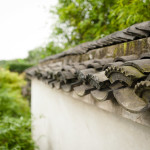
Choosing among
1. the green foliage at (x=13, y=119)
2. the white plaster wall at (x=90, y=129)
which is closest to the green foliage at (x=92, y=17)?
the white plaster wall at (x=90, y=129)

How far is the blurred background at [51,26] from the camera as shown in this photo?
3.10m


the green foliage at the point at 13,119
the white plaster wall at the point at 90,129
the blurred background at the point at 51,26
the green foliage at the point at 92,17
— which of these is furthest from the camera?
the green foliage at the point at 13,119

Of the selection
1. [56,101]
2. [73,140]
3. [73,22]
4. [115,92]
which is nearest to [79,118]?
[73,140]

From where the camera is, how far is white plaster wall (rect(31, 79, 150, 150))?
1.29 metres

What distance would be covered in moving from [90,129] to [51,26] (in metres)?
8.77

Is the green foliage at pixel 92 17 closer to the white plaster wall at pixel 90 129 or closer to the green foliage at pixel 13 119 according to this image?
the white plaster wall at pixel 90 129

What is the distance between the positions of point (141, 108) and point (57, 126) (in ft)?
8.93

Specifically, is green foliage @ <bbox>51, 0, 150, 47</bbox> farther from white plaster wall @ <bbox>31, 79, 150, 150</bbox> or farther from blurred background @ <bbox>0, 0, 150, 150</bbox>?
white plaster wall @ <bbox>31, 79, 150, 150</bbox>

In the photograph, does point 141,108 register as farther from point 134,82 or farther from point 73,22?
point 73,22

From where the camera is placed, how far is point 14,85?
12.0m

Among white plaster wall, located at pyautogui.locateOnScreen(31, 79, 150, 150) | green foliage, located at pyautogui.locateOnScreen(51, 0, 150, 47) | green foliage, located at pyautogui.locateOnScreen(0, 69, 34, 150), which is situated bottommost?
green foliage, located at pyautogui.locateOnScreen(0, 69, 34, 150)

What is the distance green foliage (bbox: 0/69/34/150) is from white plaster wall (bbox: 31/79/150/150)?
0.94 meters

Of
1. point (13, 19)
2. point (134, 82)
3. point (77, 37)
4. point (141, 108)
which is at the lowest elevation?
point (141, 108)

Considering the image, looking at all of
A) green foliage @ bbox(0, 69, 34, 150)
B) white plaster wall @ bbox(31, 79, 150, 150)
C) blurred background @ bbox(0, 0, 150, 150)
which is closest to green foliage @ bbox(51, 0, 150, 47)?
blurred background @ bbox(0, 0, 150, 150)
